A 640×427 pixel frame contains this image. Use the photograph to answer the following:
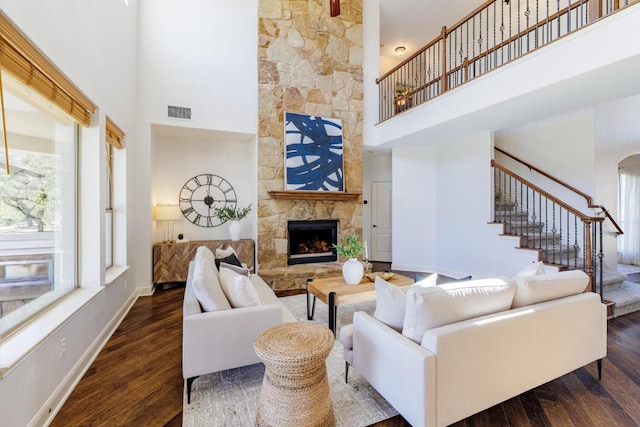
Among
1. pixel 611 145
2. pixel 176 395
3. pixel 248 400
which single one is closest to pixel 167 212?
pixel 176 395

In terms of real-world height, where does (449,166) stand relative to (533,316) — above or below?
above

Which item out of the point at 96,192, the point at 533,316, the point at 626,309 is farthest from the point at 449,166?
the point at 96,192

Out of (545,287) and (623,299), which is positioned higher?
(545,287)

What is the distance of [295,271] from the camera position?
188 inches

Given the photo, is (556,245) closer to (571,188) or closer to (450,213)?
(571,188)

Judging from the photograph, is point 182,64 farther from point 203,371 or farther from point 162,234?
point 203,371

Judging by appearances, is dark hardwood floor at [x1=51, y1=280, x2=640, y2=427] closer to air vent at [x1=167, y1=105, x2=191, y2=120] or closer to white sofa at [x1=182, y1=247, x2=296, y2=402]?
white sofa at [x1=182, y1=247, x2=296, y2=402]

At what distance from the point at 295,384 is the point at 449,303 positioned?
97cm

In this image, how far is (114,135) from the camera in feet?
10.8

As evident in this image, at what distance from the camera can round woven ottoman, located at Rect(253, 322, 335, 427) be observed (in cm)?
148

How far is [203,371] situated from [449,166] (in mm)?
5276

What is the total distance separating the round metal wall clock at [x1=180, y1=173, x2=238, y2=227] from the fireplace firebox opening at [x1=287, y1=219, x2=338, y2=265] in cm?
135

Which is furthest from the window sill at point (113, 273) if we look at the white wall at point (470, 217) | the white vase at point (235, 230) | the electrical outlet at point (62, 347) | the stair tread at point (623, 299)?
the stair tread at point (623, 299)

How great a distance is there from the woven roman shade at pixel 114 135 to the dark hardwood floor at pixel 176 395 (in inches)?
85.6
